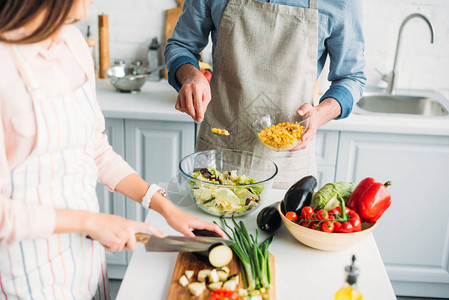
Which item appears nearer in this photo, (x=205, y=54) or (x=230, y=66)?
(x=230, y=66)

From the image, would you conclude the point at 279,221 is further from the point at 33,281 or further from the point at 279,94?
the point at 33,281

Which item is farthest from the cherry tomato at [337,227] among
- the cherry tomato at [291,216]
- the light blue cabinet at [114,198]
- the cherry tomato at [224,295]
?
the light blue cabinet at [114,198]

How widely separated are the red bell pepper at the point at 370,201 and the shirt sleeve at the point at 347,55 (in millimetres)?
466

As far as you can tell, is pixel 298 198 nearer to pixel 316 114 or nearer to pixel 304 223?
pixel 304 223

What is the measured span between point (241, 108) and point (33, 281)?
890mm

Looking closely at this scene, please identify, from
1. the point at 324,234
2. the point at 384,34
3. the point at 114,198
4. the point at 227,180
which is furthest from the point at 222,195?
the point at 384,34

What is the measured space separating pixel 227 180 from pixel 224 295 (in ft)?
1.53

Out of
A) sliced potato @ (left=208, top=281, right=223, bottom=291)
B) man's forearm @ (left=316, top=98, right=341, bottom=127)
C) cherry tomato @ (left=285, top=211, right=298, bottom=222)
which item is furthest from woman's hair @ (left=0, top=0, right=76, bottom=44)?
man's forearm @ (left=316, top=98, right=341, bottom=127)

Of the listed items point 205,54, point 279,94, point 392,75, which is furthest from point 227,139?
point 392,75

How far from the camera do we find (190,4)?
1.66m

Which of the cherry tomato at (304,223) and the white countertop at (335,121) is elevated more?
the cherry tomato at (304,223)

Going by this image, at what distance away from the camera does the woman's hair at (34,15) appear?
835 millimetres

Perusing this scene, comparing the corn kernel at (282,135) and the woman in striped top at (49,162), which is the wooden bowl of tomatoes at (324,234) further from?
the corn kernel at (282,135)

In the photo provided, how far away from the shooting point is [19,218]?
87 cm
